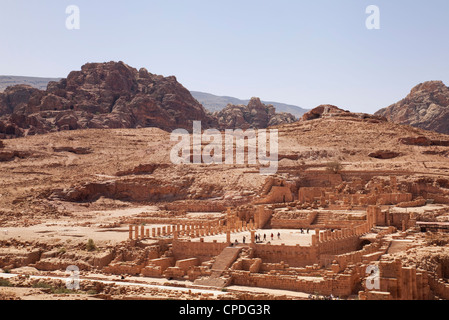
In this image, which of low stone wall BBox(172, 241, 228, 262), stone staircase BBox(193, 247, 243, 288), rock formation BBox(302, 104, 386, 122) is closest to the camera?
stone staircase BBox(193, 247, 243, 288)

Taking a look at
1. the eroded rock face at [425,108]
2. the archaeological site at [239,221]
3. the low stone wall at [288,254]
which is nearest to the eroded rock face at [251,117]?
the eroded rock face at [425,108]

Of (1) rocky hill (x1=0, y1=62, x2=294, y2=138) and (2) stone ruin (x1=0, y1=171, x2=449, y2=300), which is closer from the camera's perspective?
(2) stone ruin (x1=0, y1=171, x2=449, y2=300)

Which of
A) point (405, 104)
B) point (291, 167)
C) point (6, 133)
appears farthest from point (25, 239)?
point (405, 104)

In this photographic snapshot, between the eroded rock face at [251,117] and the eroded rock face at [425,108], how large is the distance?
22.9 m

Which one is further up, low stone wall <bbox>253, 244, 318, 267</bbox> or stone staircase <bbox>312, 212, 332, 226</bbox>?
stone staircase <bbox>312, 212, 332, 226</bbox>

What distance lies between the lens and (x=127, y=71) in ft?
385

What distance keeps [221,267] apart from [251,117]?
345 ft

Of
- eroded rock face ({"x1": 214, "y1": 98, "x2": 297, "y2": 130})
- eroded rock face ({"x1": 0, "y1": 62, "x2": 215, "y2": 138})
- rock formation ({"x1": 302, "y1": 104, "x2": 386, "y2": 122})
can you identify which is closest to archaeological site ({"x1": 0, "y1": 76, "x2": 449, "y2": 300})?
rock formation ({"x1": 302, "y1": 104, "x2": 386, "y2": 122})

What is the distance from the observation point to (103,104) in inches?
4161

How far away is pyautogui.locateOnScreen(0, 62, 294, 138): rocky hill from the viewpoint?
309 feet

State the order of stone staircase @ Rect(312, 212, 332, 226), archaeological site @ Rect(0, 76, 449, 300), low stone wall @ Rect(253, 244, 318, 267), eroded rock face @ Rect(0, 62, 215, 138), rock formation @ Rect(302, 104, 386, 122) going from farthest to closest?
eroded rock face @ Rect(0, 62, 215, 138) < rock formation @ Rect(302, 104, 386, 122) < stone staircase @ Rect(312, 212, 332, 226) < low stone wall @ Rect(253, 244, 318, 267) < archaeological site @ Rect(0, 76, 449, 300)

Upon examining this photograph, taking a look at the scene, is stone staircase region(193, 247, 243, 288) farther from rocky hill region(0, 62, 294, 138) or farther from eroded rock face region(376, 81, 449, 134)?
eroded rock face region(376, 81, 449, 134)

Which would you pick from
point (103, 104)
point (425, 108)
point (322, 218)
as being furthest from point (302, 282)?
point (425, 108)

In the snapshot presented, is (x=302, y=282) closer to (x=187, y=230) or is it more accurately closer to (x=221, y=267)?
(x=221, y=267)
